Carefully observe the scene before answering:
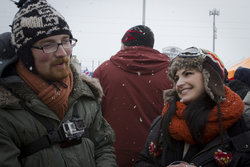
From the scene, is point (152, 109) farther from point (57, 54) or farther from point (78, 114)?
point (57, 54)

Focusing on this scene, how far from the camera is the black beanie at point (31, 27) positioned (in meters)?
1.67

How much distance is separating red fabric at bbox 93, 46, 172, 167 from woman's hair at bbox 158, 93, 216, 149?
2.04ft

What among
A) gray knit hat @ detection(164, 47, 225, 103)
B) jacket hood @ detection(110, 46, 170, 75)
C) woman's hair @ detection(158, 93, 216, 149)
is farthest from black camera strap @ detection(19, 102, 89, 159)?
jacket hood @ detection(110, 46, 170, 75)

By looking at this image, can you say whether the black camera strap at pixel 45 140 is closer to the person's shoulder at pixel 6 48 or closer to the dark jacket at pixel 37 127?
the dark jacket at pixel 37 127

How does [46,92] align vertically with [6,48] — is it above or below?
below

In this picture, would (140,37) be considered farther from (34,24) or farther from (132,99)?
(34,24)

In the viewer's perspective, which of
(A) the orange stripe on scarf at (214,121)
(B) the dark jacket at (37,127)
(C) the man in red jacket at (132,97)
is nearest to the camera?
(B) the dark jacket at (37,127)

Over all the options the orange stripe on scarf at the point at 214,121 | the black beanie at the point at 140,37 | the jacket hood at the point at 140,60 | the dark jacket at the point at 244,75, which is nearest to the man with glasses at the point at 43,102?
the orange stripe on scarf at the point at 214,121

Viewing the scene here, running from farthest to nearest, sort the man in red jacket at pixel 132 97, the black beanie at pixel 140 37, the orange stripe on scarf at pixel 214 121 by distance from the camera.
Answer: the black beanie at pixel 140 37 < the man in red jacket at pixel 132 97 < the orange stripe on scarf at pixel 214 121

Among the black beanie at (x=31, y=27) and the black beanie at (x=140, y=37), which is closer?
the black beanie at (x=31, y=27)

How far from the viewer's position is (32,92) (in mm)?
1647

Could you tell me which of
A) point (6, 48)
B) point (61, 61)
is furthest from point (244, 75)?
point (6, 48)

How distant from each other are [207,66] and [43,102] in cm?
140

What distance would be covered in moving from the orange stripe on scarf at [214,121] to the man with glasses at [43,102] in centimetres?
61
